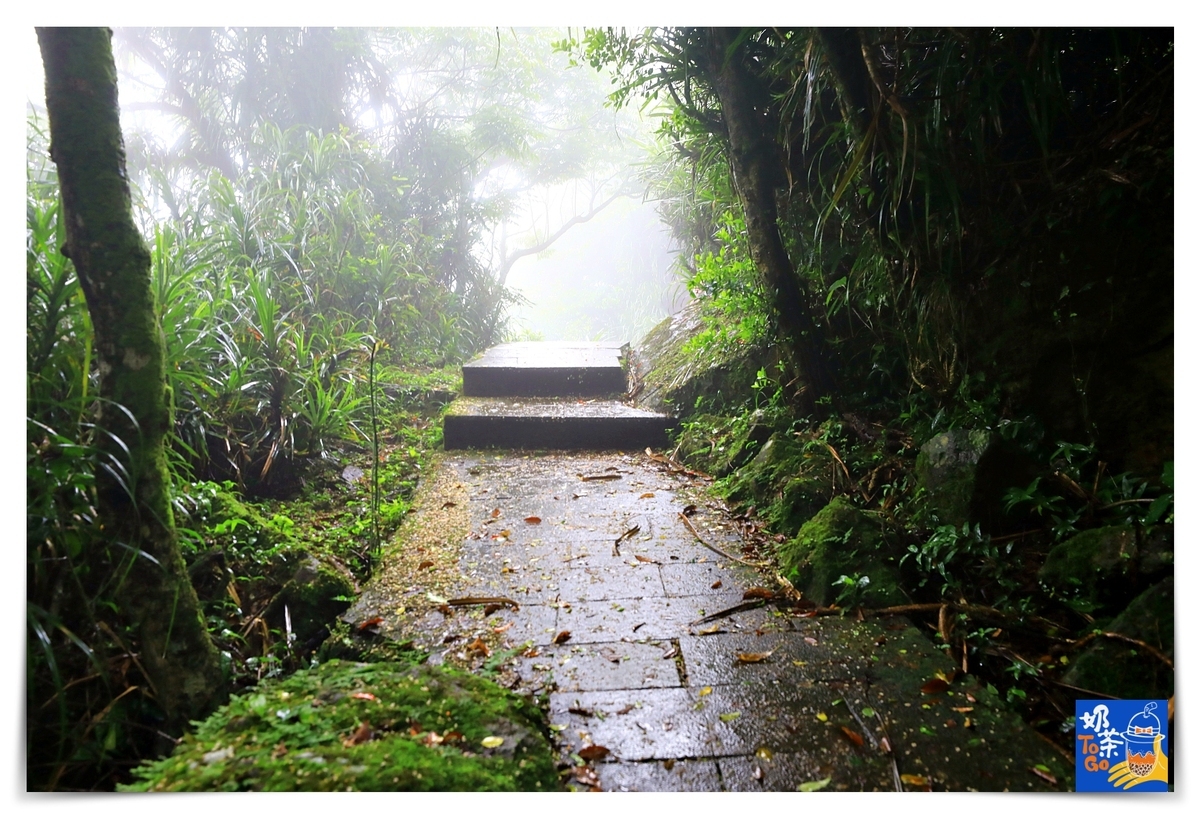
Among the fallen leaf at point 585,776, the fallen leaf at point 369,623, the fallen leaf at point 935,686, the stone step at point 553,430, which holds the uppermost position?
the stone step at point 553,430

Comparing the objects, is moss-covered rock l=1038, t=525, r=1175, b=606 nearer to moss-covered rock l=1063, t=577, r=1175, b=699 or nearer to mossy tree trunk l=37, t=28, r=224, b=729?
moss-covered rock l=1063, t=577, r=1175, b=699

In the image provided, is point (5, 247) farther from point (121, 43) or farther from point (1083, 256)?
point (1083, 256)

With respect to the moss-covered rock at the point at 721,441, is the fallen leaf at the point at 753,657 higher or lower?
lower

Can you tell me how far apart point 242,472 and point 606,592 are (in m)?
1.56

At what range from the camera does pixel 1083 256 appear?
5.93 ft

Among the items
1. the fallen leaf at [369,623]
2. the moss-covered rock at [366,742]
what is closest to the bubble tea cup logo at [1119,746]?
the moss-covered rock at [366,742]

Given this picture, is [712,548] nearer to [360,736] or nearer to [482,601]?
[482,601]

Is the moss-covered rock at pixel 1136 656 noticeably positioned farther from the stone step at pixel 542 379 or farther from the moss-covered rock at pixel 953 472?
the stone step at pixel 542 379

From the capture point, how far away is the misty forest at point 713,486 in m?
1.21

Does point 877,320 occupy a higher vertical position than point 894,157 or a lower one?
lower

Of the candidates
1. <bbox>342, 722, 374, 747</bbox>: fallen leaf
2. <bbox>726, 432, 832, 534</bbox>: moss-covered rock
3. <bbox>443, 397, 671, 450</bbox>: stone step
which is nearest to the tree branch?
<bbox>443, 397, 671, 450</bbox>: stone step

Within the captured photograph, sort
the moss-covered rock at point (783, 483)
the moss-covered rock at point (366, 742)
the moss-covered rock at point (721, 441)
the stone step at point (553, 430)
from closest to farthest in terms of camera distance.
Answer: the moss-covered rock at point (366, 742)
the moss-covered rock at point (783, 483)
the moss-covered rock at point (721, 441)
the stone step at point (553, 430)

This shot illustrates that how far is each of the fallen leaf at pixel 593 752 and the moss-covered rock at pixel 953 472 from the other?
3.89 ft

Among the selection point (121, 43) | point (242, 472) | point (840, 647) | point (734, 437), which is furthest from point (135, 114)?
point (840, 647)
